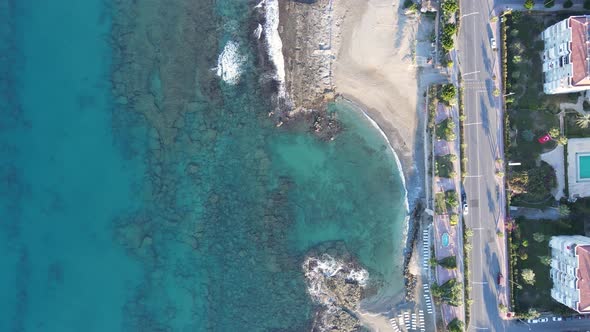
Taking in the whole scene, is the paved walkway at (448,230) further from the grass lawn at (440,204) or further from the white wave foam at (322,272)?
the white wave foam at (322,272)

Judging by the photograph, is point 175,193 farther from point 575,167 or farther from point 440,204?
point 575,167

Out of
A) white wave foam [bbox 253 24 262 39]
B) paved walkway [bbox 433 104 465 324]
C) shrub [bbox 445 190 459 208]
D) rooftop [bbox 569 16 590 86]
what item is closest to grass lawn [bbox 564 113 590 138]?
rooftop [bbox 569 16 590 86]

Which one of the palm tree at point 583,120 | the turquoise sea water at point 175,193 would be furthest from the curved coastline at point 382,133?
the palm tree at point 583,120

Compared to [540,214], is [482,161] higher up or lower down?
higher up

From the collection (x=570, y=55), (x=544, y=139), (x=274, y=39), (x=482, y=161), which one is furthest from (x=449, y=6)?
(x=274, y=39)

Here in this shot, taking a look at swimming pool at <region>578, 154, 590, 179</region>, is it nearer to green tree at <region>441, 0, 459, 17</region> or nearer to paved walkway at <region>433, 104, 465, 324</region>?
paved walkway at <region>433, 104, 465, 324</region>
